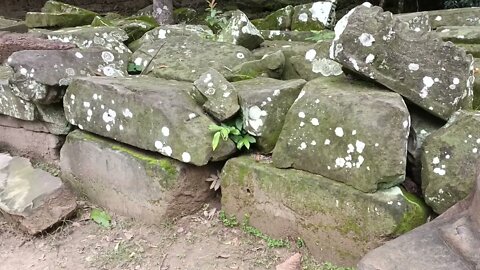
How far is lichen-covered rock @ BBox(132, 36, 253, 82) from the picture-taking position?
4.27 metres

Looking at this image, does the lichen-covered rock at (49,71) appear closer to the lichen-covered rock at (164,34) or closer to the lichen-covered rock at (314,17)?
the lichen-covered rock at (164,34)

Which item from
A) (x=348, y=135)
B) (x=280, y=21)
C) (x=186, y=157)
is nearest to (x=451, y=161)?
(x=348, y=135)

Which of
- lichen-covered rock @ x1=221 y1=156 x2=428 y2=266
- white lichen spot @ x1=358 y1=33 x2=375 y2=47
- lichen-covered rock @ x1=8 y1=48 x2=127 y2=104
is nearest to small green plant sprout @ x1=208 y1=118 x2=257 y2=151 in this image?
lichen-covered rock @ x1=221 y1=156 x2=428 y2=266

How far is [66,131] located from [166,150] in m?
1.34

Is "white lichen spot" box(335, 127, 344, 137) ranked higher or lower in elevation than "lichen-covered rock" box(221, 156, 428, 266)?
higher

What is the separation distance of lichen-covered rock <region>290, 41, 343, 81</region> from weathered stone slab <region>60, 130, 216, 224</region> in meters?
0.96

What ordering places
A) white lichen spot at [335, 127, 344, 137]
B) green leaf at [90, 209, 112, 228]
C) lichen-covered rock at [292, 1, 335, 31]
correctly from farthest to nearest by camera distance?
lichen-covered rock at [292, 1, 335, 31] → green leaf at [90, 209, 112, 228] → white lichen spot at [335, 127, 344, 137]

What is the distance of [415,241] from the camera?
2.47m

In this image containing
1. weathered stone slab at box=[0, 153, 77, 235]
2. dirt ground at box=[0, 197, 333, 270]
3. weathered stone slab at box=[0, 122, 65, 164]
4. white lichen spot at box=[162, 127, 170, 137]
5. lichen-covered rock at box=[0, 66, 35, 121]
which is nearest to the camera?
dirt ground at box=[0, 197, 333, 270]

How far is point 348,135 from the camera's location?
9.79 feet

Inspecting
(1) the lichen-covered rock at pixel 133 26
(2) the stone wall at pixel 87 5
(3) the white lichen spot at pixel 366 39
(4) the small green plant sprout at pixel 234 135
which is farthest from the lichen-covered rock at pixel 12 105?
(2) the stone wall at pixel 87 5

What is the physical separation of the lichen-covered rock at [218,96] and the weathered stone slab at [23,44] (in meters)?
1.71

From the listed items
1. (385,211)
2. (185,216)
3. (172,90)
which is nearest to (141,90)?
(172,90)

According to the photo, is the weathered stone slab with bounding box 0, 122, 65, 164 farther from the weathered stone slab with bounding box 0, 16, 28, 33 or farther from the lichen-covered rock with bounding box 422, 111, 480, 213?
the lichen-covered rock with bounding box 422, 111, 480, 213
